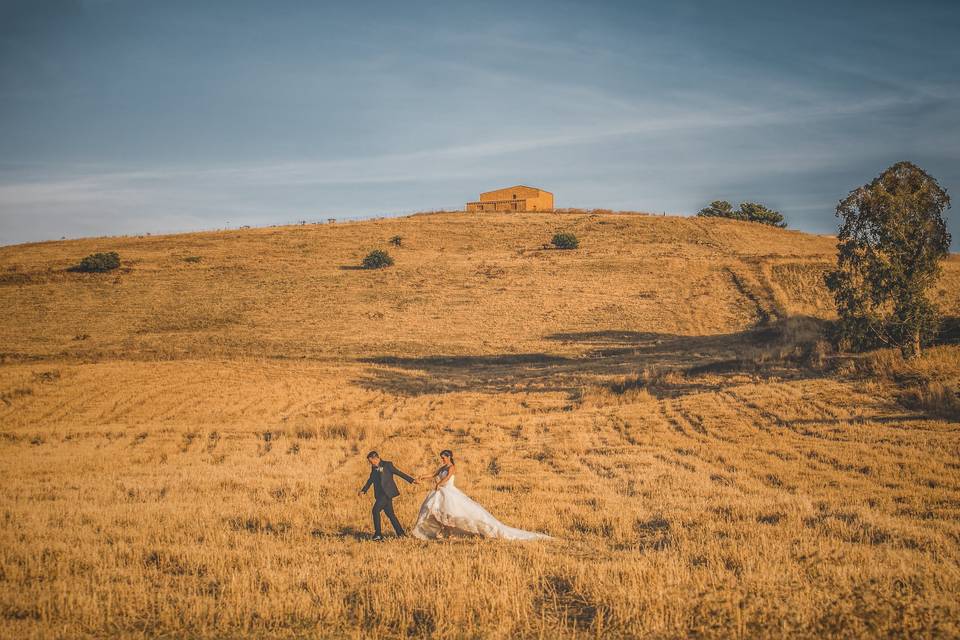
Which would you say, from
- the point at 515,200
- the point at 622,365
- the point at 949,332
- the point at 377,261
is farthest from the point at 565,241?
the point at 949,332

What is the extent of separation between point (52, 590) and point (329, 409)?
63.5 feet

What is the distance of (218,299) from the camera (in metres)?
54.5

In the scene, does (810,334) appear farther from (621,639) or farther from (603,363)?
(621,639)

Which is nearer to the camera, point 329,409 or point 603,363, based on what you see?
point 329,409

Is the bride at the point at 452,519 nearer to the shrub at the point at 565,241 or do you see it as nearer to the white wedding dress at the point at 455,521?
the white wedding dress at the point at 455,521

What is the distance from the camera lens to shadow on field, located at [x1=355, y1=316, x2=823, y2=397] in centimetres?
2973

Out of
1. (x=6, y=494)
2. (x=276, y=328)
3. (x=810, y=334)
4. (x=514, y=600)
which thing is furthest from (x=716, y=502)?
(x=276, y=328)

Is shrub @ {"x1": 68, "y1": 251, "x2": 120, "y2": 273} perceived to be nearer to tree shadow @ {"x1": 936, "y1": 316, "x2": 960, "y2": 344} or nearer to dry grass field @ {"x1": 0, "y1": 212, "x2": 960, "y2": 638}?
dry grass field @ {"x1": 0, "y1": 212, "x2": 960, "y2": 638}

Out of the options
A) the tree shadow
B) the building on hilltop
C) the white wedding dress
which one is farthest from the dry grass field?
the building on hilltop

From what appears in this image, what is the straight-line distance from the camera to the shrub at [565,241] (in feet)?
229

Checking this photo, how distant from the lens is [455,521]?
11.3m

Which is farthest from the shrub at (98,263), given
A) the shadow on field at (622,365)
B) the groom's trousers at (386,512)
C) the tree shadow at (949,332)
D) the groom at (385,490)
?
the tree shadow at (949,332)

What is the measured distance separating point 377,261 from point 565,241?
19.9 meters

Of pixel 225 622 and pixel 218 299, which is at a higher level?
pixel 218 299
